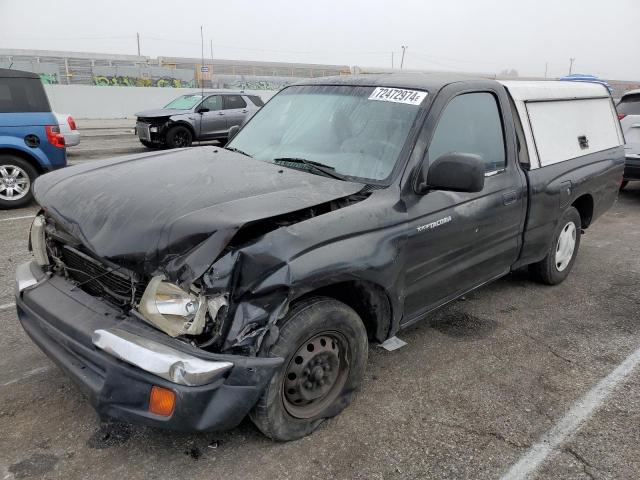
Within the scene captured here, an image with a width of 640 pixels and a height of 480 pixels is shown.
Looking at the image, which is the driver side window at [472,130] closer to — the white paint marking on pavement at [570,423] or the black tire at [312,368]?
the black tire at [312,368]

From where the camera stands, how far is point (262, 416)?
247cm

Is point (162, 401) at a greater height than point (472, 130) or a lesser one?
lesser

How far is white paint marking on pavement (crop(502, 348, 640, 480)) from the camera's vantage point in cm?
256

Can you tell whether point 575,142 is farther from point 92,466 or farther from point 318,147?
point 92,466

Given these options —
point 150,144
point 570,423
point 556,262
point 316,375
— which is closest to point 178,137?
point 150,144

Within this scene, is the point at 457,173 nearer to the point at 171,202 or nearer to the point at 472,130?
the point at 472,130

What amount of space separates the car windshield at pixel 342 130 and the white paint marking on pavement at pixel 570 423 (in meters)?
1.67

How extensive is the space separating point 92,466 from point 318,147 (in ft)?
7.21

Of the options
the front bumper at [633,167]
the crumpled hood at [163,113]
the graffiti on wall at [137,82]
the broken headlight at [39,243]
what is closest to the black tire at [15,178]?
the broken headlight at [39,243]

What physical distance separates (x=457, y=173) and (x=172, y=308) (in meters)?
1.67

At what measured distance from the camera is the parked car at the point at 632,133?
27.9 ft

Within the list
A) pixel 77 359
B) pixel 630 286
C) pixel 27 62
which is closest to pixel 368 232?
pixel 77 359

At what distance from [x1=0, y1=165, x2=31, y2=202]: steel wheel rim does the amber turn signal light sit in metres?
6.54

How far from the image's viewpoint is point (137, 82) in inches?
1196
